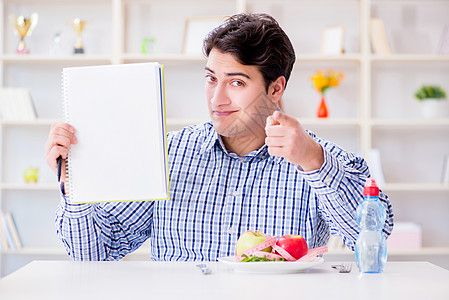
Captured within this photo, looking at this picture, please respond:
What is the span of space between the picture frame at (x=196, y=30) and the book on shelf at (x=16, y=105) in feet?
3.19

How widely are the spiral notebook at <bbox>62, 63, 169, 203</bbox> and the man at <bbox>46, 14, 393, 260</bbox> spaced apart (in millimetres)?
271

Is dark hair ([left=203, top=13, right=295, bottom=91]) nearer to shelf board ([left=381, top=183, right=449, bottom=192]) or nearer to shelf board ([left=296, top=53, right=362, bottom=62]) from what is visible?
shelf board ([left=296, top=53, right=362, bottom=62])

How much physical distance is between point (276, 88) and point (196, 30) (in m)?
1.94

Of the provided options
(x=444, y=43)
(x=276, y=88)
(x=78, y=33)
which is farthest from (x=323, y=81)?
(x=276, y=88)

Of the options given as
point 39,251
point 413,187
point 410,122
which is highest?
point 410,122

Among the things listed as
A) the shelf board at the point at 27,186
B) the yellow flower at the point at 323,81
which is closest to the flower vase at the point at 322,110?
the yellow flower at the point at 323,81

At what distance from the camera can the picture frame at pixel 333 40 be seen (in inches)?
144

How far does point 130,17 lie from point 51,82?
2.11 ft

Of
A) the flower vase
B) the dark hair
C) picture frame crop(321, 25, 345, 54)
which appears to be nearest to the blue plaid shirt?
the dark hair

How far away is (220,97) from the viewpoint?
5.68ft

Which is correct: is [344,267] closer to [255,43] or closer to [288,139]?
[288,139]

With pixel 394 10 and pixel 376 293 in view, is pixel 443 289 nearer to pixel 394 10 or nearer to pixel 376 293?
pixel 376 293

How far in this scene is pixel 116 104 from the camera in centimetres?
133

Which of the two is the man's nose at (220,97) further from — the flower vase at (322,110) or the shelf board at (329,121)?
the flower vase at (322,110)
